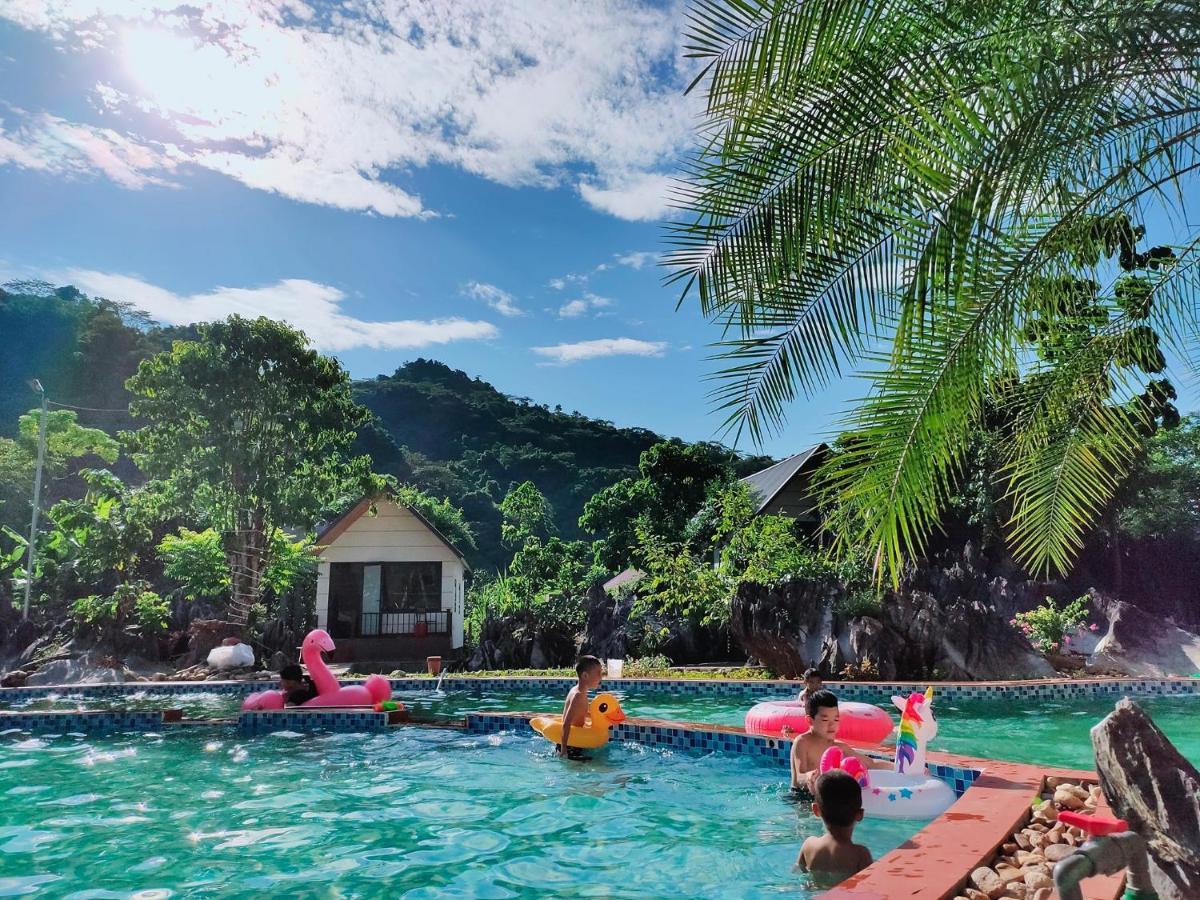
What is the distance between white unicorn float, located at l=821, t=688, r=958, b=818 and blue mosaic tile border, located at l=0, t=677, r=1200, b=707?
8.15 meters

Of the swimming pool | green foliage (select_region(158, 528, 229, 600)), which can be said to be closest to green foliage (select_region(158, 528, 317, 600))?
green foliage (select_region(158, 528, 229, 600))

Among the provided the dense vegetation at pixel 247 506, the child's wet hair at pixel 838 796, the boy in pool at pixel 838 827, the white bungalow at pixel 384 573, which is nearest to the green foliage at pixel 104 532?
the dense vegetation at pixel 247 506

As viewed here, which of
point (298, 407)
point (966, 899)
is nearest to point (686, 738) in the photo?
point (966, 899)

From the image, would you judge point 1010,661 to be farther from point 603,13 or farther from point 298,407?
point 298,407

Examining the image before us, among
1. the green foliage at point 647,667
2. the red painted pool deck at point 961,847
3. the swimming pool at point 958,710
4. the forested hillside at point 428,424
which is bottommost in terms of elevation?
the swimming pool at point 958,710

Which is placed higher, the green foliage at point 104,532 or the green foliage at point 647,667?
the green foliage at point 104,532

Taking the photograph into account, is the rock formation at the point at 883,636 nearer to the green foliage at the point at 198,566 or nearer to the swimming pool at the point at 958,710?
the swimming pool at the point at 958,710

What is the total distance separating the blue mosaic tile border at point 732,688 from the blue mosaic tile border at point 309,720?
556 cm

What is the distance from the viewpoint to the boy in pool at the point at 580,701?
28.1ft

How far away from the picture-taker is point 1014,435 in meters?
6.41

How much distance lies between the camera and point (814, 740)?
21.8 feet

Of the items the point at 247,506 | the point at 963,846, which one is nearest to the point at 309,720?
the point at 963,846

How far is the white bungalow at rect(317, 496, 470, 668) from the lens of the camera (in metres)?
24.6

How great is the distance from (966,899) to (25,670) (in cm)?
2160
